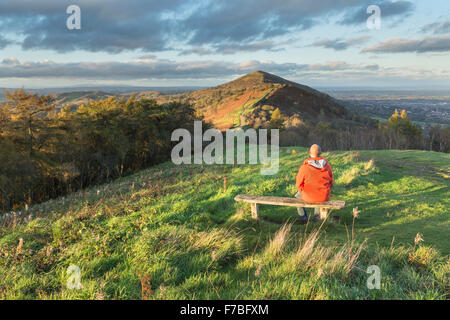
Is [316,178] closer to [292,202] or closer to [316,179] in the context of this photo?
[316,179]

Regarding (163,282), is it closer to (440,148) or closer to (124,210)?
(124,210)

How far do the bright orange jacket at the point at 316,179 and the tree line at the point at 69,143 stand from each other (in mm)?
19872

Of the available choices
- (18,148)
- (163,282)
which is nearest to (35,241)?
(163,282)

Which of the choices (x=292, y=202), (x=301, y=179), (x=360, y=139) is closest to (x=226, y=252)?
(x=292, y=202)

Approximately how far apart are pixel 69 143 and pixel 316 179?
74.9 ft

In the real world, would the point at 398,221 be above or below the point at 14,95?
below

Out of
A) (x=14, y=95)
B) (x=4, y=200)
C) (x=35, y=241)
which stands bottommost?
(x=4, y=200)

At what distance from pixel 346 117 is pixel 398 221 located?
91.2 m

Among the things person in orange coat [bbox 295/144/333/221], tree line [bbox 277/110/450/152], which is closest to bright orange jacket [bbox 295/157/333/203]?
person in orange coat [bbox 295/144/333/221]

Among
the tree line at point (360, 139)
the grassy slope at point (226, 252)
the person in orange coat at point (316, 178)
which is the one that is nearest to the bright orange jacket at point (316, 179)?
the person in orange coat at point (316, 178)

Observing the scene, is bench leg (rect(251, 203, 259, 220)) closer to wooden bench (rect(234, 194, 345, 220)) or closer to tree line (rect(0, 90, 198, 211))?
wooden bench (rect(234, 194, 345, 220))

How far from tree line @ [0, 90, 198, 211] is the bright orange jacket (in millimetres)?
19872

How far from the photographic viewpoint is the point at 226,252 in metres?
4.81
